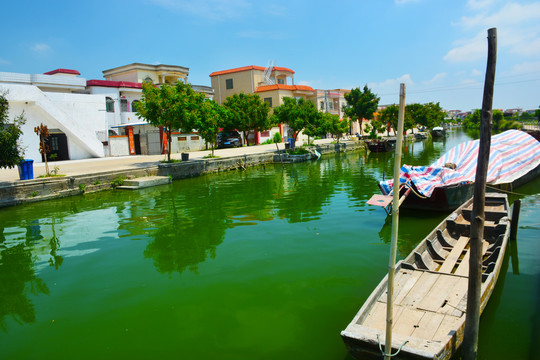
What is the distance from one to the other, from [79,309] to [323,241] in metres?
5.67

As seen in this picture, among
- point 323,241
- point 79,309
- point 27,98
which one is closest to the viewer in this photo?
point 79,309

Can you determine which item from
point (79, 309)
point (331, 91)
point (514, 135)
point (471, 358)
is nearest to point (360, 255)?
point (471, 358)

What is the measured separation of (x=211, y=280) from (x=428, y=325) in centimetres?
421

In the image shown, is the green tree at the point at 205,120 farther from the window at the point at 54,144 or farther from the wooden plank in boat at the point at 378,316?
the wooden plank in boat at the point at 378,316

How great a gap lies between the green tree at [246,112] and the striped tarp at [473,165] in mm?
23922

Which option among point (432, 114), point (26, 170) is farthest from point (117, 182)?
point (432, 114)

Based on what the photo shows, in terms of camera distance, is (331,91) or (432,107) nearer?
(331,91)

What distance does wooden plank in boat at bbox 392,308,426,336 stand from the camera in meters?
4.61

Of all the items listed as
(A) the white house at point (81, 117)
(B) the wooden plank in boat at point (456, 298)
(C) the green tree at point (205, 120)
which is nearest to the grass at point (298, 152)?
(C) the green tree at point (205, 120)

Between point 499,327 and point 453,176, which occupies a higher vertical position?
point 453,176

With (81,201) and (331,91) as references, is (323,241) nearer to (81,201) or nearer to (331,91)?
(81,201)

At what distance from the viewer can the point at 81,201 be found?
16.3 m

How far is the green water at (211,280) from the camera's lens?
211 inches

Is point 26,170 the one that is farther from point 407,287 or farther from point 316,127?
point 316,127
